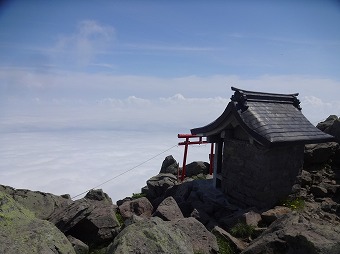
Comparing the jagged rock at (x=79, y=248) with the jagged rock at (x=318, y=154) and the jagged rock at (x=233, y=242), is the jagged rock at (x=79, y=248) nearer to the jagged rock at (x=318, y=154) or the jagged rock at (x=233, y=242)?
the jagged rock at (x=233, y=242)

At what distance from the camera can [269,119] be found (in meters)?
11.0

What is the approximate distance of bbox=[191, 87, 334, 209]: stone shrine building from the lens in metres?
10.1

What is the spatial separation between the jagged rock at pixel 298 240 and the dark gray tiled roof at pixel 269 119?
368 centimetres

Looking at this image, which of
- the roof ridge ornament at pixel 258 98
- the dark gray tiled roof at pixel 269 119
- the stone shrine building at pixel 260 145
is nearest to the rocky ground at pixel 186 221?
the stone shrine building at pixel 260 145

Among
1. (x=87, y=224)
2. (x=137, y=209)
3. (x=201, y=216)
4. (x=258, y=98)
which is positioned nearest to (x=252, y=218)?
(x=201, y=216)

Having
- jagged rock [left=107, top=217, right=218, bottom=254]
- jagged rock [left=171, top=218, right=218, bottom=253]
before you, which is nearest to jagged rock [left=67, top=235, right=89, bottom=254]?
jagged rock [left=107, top=217, right=218, bottom=254]

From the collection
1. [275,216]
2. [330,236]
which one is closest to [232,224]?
[275,216]

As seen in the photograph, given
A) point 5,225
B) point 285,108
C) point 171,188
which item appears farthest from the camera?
point 171,188

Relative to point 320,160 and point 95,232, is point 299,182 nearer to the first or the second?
point 320,160

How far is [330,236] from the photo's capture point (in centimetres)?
543

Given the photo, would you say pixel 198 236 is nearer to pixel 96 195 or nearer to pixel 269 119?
pixel 269 119

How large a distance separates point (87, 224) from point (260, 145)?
21.4ft

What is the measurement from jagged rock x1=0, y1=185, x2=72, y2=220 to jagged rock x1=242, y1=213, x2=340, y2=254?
690cm

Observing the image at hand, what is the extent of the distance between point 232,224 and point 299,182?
425cm
